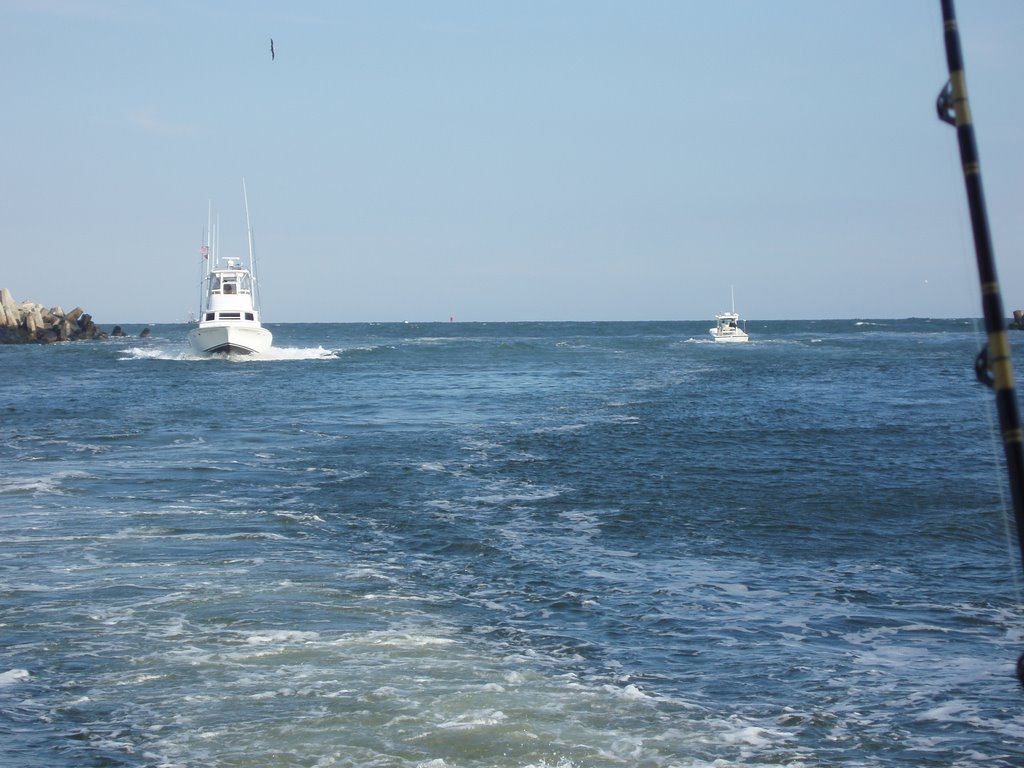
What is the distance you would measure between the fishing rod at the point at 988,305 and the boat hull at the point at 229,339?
65335 mm

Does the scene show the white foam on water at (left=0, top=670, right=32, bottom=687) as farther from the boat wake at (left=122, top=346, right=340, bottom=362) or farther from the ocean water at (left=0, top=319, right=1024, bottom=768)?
the boat wake at (left=122, top=346, right=340, bottom=362)

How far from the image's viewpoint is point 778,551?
50.8 feet

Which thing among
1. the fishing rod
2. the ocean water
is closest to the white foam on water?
the ocean water

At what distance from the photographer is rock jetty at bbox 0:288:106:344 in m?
107

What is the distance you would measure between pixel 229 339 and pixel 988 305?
66.8 metres

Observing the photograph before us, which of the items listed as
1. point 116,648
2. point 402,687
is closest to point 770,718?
point 402,687

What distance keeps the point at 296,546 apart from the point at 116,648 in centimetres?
535

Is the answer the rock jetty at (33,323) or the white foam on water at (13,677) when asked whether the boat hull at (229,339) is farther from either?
the white foam on water at (13,677)

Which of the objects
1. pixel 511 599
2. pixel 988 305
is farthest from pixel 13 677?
pixel 988 305

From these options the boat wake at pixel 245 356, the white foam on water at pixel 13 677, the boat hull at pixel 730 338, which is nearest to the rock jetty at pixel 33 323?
the boat wake at pixel 245 356

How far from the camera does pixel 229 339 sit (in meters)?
67.8

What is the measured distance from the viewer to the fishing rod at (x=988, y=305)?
387 centimetres

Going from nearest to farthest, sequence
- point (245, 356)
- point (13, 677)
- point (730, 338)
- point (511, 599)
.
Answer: point (13, 677) < point (511, 599) < point (245, 356) < point (730, 338)

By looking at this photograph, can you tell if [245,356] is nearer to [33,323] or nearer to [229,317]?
[229,317]
